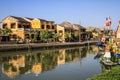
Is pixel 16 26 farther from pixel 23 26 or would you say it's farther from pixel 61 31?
pixel 61 31

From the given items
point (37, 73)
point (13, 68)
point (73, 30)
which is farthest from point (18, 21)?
point (37, 73)

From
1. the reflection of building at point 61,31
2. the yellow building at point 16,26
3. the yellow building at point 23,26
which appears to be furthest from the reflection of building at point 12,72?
the reflection of building at point 61,31

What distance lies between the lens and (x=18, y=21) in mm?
64812

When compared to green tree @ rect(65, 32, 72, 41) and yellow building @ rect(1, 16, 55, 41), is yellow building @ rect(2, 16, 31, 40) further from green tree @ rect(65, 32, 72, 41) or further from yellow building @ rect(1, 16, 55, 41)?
green tree @ rect(65, 32, 72, 41)

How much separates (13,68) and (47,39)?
121 feet

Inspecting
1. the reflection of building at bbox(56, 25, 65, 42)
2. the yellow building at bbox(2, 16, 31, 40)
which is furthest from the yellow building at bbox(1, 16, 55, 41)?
the reflection of building at bbox(56, 25, 65, 42)

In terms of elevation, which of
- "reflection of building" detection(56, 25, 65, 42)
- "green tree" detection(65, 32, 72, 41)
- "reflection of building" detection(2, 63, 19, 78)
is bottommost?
"reflection of building" detection(2, 63, 19, 78)

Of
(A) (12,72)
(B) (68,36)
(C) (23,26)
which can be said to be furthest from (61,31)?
(A) (12,72)

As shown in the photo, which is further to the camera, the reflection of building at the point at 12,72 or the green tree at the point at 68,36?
the green tree at the point at 68,36

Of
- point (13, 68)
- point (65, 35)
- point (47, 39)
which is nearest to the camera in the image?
point (13, 68)

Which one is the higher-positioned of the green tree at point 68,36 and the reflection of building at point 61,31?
the reflection of building at point 61,31

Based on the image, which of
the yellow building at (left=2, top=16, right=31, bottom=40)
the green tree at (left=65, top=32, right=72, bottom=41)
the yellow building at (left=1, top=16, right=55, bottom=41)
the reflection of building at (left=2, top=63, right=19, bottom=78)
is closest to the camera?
the reflection of building at (left=2, top=63, right=19, bottom=78)

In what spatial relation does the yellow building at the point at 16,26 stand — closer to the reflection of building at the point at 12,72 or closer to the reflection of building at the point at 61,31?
the reflection of building at the point at 61,31

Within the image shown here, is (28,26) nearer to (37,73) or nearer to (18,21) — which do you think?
(18,21)
